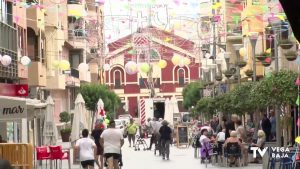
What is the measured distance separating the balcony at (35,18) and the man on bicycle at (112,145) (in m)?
23.0

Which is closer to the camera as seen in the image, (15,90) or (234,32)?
(15,90)

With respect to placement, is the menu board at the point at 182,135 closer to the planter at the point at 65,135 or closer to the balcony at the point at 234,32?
the planter at the point at 65,135

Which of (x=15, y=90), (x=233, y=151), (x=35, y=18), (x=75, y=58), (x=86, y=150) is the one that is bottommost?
(x=233, y=151)

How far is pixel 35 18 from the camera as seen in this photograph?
4597cm

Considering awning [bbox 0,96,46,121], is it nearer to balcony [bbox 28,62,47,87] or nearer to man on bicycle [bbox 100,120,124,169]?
man on bicycle [bbox 100,120,124,169]

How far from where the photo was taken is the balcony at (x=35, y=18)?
45.4m

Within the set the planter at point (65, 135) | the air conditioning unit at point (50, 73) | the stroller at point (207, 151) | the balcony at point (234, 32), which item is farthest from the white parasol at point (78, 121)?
the balcony at point (234, 32)

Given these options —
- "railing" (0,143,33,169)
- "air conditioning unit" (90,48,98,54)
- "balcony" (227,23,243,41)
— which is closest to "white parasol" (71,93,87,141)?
"railing" (0,143,33,169)

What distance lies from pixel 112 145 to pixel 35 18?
2394 centimetres

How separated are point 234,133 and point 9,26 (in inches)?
525

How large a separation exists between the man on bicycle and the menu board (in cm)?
2785

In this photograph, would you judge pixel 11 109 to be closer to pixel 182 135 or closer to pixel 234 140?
pixel 234 140

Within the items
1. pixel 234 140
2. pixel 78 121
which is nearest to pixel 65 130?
pixel 78 121

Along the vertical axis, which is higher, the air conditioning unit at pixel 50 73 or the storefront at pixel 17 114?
the air conditioning unit at pixel 50 73
